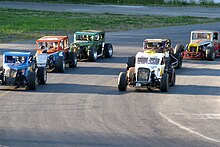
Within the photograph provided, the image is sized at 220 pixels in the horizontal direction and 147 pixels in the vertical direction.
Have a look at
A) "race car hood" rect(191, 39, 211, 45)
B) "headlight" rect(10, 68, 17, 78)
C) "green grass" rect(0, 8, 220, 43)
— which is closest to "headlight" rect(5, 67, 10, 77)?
"headlight" rect(10, 68, 17, 78)

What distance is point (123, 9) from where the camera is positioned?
8194 centimetres

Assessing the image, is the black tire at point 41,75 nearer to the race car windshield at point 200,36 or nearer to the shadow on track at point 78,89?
the shadow on track at point 78,89

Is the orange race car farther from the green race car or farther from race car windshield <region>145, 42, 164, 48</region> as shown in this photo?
race car windshield <region>145, 42, 164, 48</region>

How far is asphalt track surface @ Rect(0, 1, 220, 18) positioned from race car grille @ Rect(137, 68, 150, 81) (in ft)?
163

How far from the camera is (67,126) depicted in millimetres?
19219

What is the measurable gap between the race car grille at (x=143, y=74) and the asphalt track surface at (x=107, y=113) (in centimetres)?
50

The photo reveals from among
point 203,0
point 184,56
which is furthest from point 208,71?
point 203,0

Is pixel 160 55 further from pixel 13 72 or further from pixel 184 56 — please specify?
pixel 184 56

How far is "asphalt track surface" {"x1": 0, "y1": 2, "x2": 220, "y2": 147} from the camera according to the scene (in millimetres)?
17797

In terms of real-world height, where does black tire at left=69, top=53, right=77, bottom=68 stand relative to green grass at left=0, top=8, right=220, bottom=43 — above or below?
above

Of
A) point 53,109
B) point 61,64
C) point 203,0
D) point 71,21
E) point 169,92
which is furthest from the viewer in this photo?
point 203,0

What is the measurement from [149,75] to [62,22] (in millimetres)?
36188

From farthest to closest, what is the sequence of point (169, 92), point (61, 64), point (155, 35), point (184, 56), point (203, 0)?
point (203, 0) < point (155, 35) < point (184, 56) < point (61, 64) < point (169, 92)

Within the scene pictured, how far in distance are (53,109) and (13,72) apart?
15.2 ft
